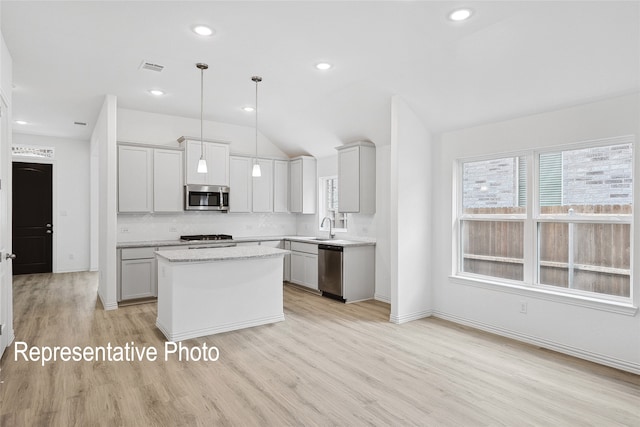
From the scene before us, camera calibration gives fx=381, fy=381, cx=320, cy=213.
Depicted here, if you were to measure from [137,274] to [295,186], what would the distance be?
3138mm

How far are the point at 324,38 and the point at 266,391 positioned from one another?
9.82 feet

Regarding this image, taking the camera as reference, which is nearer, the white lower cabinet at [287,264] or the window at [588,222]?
the window at [588,222]

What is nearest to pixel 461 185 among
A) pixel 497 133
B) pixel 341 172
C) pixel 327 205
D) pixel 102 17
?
pixel 497 133

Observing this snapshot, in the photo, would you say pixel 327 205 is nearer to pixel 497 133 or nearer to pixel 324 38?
pixel 497 133

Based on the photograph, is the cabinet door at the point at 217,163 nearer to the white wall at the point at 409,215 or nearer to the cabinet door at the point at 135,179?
the cabinet door at the point at 135,179

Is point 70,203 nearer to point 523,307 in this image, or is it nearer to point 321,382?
point 321,382

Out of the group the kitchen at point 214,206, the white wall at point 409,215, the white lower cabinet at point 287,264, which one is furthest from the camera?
the white lower cabinet at point 287,264

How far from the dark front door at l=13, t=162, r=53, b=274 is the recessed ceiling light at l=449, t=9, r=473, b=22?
826 cm

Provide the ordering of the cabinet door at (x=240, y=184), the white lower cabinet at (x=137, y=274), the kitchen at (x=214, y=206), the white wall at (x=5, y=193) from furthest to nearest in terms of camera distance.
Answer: the cabinet door at (x=240, y=184), the kitchen at (x=214, y=206), the white lower cabinet at (x=137, y=274), the white wall at (x=5, y=193)

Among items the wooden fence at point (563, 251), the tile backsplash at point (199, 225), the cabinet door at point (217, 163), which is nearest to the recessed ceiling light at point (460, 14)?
the wooden fence at point (563, 251)

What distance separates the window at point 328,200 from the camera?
696cm

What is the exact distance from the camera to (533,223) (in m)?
4.00

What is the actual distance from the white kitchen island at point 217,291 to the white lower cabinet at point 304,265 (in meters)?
1.60

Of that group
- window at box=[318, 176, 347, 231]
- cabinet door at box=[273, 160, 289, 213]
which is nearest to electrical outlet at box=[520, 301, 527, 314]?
window at box=[318, 176, 347, 231]
